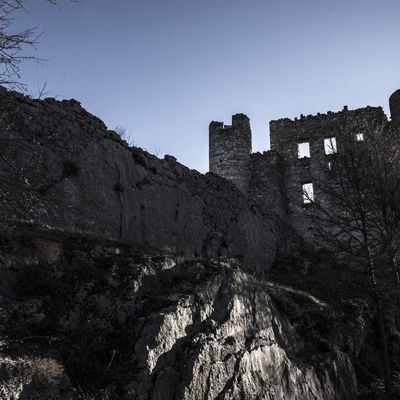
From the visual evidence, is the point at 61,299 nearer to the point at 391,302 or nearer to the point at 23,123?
the point at 23,123

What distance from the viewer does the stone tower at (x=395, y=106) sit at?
24.9 metres

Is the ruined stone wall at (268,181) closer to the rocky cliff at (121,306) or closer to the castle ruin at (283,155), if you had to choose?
the castle ruin at (283,155)

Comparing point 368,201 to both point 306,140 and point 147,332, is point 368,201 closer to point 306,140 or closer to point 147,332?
point 147,332

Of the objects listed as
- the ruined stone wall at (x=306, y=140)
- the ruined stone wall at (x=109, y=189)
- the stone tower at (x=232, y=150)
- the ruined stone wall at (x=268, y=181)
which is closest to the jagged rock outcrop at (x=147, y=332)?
the ruined stone wall at (x=109, y=189)

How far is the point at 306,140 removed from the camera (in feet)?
86.9

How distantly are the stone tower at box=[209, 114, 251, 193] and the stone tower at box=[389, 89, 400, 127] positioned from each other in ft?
25.6

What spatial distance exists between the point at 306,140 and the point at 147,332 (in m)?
21.9

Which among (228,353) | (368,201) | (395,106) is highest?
(395,106)

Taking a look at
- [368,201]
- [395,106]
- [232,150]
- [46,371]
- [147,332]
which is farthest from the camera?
[232,150]

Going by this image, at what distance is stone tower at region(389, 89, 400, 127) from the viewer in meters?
24.9

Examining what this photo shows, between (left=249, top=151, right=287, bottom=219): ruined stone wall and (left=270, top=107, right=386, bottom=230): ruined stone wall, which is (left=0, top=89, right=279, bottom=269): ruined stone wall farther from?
(left=270, top=107, right=386, bottom=230): ruined stone wall

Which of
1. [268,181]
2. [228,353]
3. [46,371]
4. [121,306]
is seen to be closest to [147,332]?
[121,306]

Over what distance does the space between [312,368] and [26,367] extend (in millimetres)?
4957

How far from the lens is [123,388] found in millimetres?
5586
